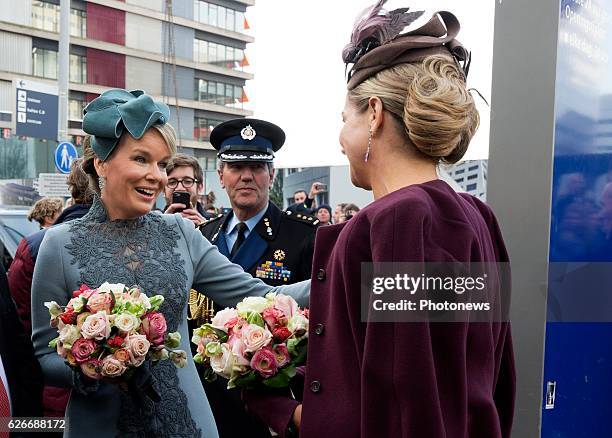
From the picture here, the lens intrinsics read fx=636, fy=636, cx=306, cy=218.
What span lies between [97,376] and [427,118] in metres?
1.26

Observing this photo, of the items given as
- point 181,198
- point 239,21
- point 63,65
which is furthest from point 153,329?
point 239,21

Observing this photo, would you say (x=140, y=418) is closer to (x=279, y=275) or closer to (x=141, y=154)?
(x=141, y=154)

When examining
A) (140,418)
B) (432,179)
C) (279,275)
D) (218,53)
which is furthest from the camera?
(218,53)

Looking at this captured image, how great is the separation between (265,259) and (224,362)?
1.64 m

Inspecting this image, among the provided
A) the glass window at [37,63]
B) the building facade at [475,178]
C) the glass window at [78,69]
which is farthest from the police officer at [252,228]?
the glass window at [78,69]

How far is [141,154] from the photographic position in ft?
7.94

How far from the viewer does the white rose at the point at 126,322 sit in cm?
197

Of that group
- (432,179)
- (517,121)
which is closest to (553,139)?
(517,121)

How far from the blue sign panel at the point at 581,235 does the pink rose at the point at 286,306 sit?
4.44ft

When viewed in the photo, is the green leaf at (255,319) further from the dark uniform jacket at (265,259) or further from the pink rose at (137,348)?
the dark uniform jacket at (265,259)

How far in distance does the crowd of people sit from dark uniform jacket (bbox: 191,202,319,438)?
791 millimetres

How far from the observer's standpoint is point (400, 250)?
1448 mm

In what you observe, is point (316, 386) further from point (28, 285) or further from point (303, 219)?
point (28, 285)

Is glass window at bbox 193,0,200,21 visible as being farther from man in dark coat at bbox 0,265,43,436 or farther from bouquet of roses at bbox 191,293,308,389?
bouquet of roses at bbox 191,293,308,389
